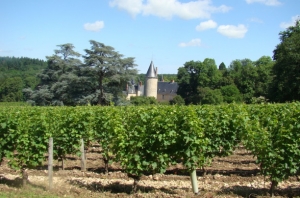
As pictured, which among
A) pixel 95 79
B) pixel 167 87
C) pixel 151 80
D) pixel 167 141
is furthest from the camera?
pixel 167 87

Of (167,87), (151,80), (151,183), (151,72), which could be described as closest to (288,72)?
(151,183)

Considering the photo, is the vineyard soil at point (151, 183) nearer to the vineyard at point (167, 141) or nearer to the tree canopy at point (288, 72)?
the vineyard at point (167, 141)

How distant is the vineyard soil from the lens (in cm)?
781

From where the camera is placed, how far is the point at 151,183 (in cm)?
902

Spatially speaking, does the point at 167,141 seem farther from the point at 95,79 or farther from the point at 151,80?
the point at 151,80

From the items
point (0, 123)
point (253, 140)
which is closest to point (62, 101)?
point (0, 123)

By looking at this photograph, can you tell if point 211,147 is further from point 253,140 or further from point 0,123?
point 0,123

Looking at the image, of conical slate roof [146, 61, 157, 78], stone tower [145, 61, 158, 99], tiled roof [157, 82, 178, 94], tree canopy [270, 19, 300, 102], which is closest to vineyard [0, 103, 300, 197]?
tree canopy [270, 19, 300, 102]

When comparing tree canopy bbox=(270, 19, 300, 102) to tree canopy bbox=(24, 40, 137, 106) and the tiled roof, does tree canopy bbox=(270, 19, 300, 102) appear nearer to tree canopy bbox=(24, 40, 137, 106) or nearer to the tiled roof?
tree canopy bbox=(24, 40, 137, 106)

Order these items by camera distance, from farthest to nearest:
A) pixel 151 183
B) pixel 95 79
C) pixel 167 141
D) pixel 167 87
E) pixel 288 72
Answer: pixel 167 87 < pixel 95 79 < pixel 288 72 < pixel 151 183 < pixel 167 141

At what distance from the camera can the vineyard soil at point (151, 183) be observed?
25.6 ft

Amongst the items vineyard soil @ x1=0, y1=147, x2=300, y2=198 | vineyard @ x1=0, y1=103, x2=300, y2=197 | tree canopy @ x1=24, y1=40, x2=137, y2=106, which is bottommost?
vineyard soil @ x1=0, y1=147, x2=300, y2=198

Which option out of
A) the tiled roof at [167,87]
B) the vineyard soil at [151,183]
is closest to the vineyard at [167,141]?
the vineyard soil at [151,183]

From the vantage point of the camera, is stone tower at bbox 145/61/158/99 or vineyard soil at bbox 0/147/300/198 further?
stone tower at bbox 145/61/158/99
